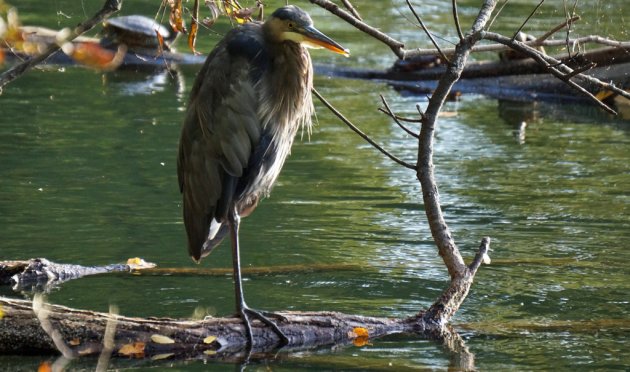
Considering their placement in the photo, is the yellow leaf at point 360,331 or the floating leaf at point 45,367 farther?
the yellow leaf at point 360,331

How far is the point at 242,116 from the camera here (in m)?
5.99

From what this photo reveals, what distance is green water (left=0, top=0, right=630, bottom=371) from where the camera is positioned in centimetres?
640

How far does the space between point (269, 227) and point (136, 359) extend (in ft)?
10.3

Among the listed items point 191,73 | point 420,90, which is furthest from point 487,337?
point 191,73

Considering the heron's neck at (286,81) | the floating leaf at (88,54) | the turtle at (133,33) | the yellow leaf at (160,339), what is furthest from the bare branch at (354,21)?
the turtle at (133,33)

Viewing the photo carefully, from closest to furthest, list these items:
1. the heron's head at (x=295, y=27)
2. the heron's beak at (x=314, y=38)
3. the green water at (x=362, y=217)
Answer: the heron's beak at (x=314, y=38) → the heron's head at (x=295, y=27) → the green water at (x=362, y=217)

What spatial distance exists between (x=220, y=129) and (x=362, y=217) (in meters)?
3.16

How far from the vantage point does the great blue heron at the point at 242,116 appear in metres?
5.96

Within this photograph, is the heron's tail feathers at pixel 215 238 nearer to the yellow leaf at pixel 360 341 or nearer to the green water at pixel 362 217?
the green water at pixel 362 217

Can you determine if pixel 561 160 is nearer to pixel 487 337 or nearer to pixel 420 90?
pixel 420 90

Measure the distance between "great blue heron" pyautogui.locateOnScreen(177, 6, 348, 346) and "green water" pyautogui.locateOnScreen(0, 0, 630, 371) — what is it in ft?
2.40

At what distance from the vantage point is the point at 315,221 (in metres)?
8.82

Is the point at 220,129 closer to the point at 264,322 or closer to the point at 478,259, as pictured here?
the point at 264,322

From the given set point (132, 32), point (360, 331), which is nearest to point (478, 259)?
point (360, 331)
